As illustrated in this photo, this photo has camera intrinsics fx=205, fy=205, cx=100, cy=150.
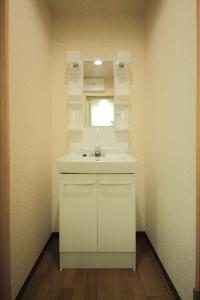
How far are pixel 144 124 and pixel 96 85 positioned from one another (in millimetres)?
672

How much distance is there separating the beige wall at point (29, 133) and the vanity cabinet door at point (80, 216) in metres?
0.25

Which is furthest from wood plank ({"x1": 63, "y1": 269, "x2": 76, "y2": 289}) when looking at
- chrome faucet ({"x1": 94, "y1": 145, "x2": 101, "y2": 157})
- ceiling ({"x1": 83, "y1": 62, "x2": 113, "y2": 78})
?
ceiling ({"x1": 83, "y1": 62, "x2": 113, "y2": 78})

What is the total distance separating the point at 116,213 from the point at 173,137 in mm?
769

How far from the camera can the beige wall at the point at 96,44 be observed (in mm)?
2215

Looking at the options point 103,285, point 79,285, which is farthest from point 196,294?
point 79,285

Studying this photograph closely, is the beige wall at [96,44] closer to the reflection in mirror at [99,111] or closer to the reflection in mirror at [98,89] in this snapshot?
the reflection in mirror at [98,89]

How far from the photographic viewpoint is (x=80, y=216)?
170 centimetres

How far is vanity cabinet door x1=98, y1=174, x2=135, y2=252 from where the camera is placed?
1684mm

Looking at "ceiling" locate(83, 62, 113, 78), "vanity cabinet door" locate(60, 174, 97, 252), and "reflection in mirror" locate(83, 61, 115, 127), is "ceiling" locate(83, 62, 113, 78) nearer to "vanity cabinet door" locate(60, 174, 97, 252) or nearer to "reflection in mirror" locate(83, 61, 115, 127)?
"reflection in mirror" locate(83, 61, 115, 127)

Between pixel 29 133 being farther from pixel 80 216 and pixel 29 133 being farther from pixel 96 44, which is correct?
pixel 96 44

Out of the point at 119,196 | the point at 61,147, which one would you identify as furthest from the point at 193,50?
the point at 61,147

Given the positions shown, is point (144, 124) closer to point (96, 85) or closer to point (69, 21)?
point (96, 85)

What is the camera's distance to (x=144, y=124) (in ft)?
7.42

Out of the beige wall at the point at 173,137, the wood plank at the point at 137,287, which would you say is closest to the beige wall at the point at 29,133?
the wood plank at the point at 137,287
